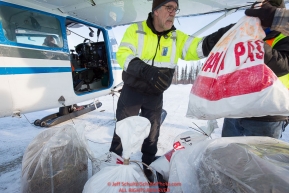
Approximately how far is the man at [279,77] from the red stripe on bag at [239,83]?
0.12 meters

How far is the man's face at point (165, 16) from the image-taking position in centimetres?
137

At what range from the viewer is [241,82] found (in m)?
0.76

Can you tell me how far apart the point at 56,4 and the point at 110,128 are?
93.5 inches

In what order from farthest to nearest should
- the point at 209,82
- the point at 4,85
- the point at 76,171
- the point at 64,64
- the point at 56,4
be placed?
the point at 64,64 → the point at 56,4 → the point at 4,85 → the point at 76,171 → the point at 209,82

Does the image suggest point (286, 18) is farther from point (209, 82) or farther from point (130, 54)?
point (130, 54)

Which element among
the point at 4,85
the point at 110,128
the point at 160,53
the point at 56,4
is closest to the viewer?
the point at 160,53

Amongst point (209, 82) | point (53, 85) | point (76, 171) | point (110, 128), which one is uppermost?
point (209, 82)

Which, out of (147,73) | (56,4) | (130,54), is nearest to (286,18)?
(147,73)

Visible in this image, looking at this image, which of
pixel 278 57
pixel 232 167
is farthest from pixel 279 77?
pixel 232 167

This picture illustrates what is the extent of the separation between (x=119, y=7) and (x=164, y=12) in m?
1.84

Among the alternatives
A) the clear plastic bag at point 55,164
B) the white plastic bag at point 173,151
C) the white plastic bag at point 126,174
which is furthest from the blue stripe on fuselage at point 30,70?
the white plastic bag at point 173,151

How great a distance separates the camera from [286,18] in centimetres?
76

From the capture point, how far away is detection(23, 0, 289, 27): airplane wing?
2.51 meters

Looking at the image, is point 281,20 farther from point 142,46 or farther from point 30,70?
point 30,70
